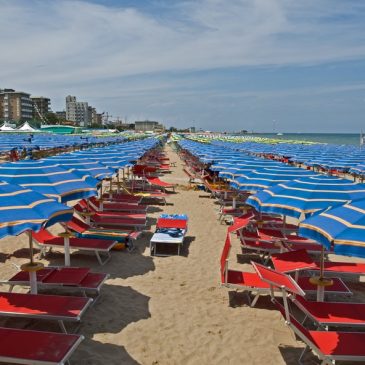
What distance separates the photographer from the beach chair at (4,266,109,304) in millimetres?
5762

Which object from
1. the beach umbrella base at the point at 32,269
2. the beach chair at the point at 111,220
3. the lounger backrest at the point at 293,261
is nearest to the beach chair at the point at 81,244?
the beach chair at the point at 111,220

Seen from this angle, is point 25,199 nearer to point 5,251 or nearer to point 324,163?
point 5,251

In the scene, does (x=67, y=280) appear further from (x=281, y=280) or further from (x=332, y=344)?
(x=332, y=344)

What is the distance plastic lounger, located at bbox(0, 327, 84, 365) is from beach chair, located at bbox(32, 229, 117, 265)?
3400mm

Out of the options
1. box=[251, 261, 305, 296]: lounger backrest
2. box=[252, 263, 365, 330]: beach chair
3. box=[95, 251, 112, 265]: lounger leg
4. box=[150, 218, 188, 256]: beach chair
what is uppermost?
box=[251, 261, 305, 296]: lounger backrest

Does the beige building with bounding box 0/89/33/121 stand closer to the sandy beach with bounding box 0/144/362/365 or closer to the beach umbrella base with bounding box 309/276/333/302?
the sandy beach with bounding box 0/144/362/365

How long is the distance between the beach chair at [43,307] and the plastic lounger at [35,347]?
469mm

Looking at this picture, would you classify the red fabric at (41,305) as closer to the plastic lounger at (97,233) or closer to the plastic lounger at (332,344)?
the plastic lounger at (332,344)

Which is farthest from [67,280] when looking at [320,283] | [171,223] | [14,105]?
[14,105]

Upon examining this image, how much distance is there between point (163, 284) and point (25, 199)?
305cm

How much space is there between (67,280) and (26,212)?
187 cm

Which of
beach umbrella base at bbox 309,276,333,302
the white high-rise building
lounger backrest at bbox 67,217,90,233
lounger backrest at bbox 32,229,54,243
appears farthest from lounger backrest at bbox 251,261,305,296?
the white high-rise building

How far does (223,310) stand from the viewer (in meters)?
5.88

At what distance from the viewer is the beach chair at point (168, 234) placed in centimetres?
847
